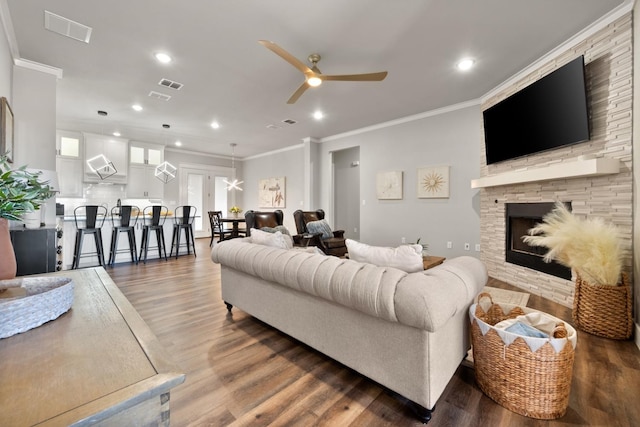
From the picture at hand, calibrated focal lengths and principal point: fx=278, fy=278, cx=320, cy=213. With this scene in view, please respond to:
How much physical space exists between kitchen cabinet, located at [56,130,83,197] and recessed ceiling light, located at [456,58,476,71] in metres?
7.47

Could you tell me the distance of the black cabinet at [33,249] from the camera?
92.3 inches

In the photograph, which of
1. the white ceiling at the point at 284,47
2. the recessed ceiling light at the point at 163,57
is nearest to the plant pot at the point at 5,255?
the white ceiling at the point at 284,47

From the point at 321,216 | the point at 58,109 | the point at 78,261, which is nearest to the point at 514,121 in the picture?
the point at 321,216

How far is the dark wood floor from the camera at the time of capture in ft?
4.63

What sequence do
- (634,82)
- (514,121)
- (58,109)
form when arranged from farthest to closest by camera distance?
(58,109), (514,121), (634,82)

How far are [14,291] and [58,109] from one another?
5.55m

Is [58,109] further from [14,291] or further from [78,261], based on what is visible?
[14,291]

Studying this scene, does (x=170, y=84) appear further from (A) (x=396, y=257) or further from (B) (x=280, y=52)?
(A) (x=396, y=257)

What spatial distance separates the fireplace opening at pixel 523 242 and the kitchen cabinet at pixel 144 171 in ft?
25.1

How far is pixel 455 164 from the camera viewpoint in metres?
4.71

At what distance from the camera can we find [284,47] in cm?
300

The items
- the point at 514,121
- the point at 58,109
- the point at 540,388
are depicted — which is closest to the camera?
the point at 540,388

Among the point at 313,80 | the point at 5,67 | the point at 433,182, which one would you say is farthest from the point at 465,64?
the point at 5,67

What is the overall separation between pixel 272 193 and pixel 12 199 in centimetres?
730
